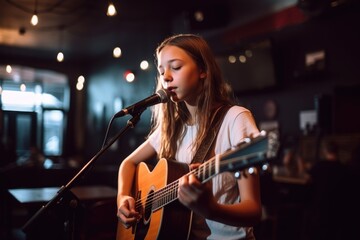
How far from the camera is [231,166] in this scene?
1287mm

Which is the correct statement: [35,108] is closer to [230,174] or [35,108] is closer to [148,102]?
[148,102]

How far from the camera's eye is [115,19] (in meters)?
8.10

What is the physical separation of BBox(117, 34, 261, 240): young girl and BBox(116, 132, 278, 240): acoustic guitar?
0.17ft

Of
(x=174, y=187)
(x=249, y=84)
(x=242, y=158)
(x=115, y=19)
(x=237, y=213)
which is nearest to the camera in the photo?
(x=242, y=158)

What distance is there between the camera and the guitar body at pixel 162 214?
1.68 m

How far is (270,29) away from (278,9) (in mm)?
377

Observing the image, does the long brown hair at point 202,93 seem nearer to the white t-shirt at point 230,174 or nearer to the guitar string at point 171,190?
the white t-shirt at point 230,174

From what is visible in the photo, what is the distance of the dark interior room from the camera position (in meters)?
3.73

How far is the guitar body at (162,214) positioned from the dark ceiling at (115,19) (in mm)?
4011

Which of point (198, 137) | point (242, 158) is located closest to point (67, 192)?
point (198, 137)

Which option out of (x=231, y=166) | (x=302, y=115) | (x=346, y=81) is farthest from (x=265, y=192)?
(x=231, y=166)

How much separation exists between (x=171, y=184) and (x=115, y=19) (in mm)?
6992

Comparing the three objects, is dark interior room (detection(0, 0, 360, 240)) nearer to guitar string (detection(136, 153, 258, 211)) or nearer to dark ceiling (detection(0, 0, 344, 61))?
dark ceiling (detection(0, 0, 344, 61))

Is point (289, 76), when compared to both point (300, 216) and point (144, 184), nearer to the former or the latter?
point (300, 216)
